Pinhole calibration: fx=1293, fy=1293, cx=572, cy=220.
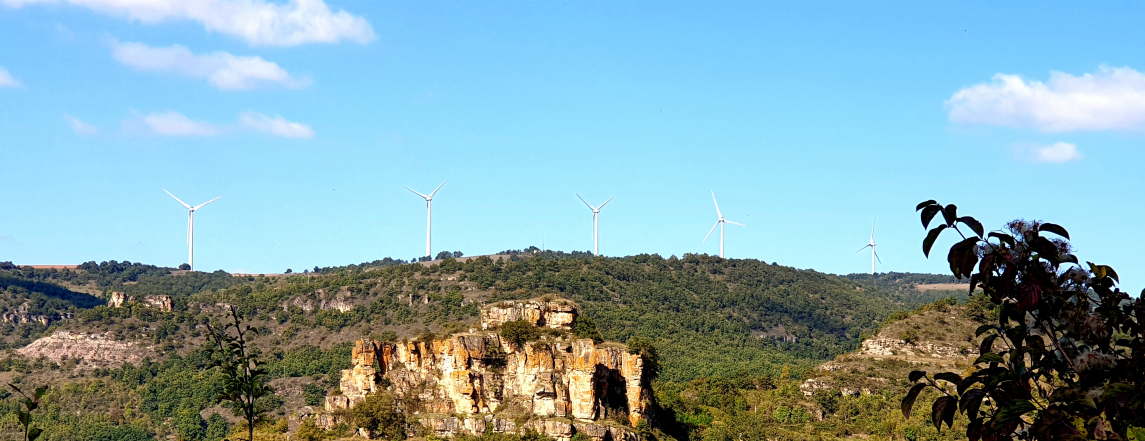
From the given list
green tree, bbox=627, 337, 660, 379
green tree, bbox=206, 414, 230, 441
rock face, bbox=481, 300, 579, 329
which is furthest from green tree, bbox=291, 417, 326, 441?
green tree, bbox=206, 414, 230, 441

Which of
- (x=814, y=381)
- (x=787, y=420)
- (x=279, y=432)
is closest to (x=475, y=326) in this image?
(x=279, y=432)

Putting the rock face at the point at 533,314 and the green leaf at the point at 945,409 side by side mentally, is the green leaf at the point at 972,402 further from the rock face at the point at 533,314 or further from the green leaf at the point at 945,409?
the rock face at the point at 533,314

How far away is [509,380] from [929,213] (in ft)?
301

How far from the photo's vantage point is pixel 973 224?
1159 cm

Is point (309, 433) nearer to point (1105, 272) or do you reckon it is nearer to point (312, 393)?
point (312, 393)

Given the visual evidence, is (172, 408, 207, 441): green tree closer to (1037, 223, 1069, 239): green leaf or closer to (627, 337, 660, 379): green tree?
(627, 337, 660, 379): green tree

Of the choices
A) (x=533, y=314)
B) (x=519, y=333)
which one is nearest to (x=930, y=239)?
(x=519, y=333)

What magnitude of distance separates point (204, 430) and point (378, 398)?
267 feet

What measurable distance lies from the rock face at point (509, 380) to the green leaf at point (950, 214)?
8602cm

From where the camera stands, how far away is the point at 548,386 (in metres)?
99.7

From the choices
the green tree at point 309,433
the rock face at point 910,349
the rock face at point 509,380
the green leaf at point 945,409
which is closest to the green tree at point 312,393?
the rock face at point 910,349

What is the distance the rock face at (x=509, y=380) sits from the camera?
9919 cm

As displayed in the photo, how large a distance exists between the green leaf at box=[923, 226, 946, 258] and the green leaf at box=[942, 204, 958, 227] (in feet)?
0.27

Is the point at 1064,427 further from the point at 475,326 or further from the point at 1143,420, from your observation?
the point at 475,326
